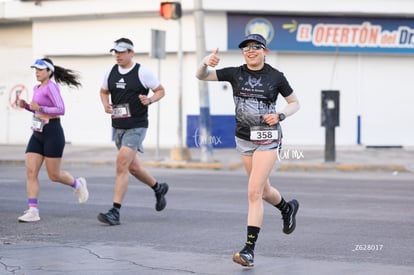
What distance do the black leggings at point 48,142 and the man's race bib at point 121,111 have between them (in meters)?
0.74

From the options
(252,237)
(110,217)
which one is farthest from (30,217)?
(252,237)

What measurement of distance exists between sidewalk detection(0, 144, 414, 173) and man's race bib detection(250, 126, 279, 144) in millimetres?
11143

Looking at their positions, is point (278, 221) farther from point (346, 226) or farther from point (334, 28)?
point (334, 28)

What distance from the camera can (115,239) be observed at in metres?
8.66

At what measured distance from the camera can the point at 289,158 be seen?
2080 cm

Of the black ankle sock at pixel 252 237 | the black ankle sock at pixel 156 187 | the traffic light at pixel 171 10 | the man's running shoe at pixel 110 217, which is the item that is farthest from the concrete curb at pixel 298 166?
the black ankle sock at pixel 252 237

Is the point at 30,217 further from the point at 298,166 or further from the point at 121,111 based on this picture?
the point at 298,166

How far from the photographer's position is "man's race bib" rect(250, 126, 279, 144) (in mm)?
7395

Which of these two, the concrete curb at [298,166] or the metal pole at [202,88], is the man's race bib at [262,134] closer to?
the concrete curb at [298,166]

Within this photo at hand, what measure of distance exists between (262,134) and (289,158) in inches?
532

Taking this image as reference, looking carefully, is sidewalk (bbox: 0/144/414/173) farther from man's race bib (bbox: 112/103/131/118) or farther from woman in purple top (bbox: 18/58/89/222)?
man's race bib (bbox: 112/103/131/118)

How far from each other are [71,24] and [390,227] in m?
17.6

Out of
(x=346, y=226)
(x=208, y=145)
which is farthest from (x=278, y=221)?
(x=208, y=145)

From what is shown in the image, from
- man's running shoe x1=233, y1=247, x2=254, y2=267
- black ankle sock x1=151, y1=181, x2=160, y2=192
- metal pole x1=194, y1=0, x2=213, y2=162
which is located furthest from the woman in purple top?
metal pole x1=194, y1=0, x2=213, y2=162
